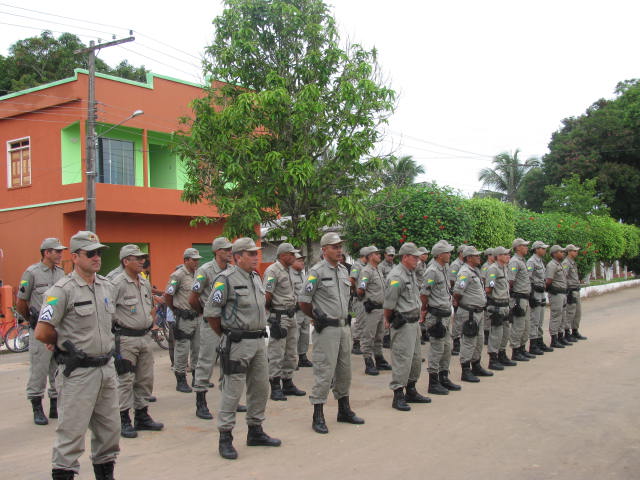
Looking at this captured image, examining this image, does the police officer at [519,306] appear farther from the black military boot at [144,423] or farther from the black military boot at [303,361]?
the black military boot at [144,423]

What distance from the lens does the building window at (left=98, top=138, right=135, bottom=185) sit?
1908 cm

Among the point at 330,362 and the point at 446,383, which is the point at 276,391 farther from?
the point at 446,383

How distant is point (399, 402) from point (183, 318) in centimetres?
316

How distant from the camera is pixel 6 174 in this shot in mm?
19297

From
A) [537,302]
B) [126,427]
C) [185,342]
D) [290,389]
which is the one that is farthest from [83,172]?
[537,302]

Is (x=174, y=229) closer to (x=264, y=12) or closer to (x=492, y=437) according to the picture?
(x=264, y=12)

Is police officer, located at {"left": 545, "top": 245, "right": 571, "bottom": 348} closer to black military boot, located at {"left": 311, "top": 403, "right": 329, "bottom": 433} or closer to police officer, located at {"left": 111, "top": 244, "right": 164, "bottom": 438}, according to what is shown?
black military boot, located at {"left": 311, "top": 403, "right": 329, "bottom": 433}

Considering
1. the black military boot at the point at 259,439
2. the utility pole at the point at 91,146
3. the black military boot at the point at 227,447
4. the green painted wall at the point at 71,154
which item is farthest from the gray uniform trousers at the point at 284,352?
the green painted wall at the point at 71,154

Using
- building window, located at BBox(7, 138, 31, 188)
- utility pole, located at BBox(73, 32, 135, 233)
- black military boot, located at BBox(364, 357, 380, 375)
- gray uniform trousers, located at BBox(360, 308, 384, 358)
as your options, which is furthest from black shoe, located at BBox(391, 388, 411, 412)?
building window, located at BBox(7, 138, 31, 188)

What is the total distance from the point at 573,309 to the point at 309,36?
802 cm

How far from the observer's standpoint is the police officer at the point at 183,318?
26.2 feet

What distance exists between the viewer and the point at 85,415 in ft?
14.2

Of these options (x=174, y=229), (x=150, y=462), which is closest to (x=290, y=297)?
(x=150, y=462)

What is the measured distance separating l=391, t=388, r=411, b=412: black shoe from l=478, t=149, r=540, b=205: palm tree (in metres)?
37.3
